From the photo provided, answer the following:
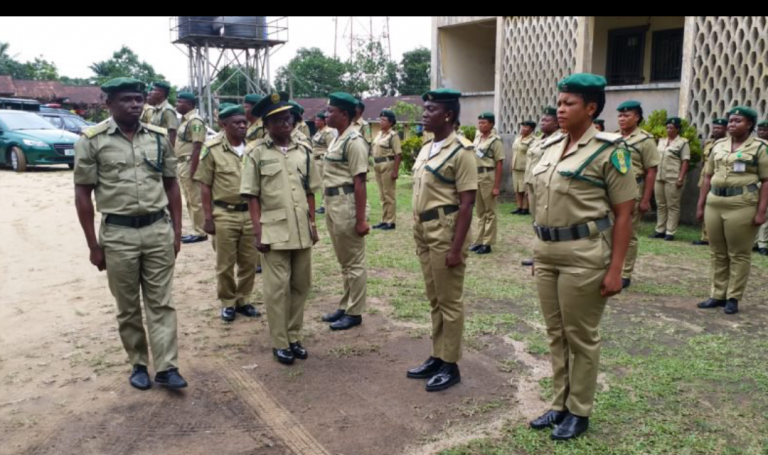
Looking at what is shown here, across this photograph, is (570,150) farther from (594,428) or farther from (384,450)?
(384,450)

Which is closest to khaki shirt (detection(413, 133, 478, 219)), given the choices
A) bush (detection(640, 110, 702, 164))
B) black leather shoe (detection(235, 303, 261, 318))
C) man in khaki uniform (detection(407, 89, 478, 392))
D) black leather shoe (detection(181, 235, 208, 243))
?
man in khaki uniform (detection(407, 89, 478, 392))

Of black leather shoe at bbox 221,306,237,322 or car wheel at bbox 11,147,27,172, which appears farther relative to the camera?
car wheel at bbox 11,147,27,172

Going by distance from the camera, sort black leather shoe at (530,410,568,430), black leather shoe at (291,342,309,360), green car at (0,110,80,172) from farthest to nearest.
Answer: green car at (0,110,80,172), black leather shoe at (291,342,309,360), black leather shoe at (530,410,568,430)

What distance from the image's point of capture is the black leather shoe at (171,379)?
3918mm

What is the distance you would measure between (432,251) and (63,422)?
7.94ft

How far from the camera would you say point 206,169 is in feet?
18.1

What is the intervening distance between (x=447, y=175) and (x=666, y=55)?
10923mm

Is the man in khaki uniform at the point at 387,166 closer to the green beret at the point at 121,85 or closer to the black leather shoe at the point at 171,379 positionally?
the black leather shoe at the point at 171,379

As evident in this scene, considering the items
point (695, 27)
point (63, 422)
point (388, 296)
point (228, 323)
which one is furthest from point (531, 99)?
point (63, 422)

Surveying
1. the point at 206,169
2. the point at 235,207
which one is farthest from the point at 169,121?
the point at 235,207

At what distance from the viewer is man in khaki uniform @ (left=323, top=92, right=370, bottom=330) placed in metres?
5.17

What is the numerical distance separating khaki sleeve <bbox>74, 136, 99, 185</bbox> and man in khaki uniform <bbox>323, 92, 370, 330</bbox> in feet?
6.65

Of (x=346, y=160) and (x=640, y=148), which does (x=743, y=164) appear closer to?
(x=640, y=148)

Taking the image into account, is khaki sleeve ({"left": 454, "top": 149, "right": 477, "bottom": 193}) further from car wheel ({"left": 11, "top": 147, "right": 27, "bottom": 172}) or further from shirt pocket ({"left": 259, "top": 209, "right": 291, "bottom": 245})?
car wheel ({"left": 11, "top": 147, "right": 27, "bottom": 172})
